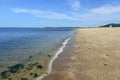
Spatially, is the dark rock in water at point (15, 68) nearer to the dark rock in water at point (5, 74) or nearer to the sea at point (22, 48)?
the dark rock in water at point (5, 74)

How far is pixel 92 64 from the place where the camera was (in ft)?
50.4

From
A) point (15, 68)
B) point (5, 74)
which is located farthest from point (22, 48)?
point (5, 74)

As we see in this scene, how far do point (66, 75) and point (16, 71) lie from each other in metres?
3.84

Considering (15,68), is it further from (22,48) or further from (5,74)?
(22,48)

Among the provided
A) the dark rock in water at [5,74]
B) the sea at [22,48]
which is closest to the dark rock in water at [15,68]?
the dark rock in water at [5,74]

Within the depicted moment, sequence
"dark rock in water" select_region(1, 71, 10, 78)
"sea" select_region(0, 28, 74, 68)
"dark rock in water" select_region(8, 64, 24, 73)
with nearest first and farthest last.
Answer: "dark rock in water" select_region(1, 71, 10, 78), "dark rock in water" select_region(8, 64, 24, 73), "sea" select_region(0, 28, 74, 68)

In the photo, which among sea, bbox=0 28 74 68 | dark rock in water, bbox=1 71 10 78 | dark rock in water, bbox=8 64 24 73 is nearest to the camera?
dark rock in water, bbox=1 71 10 78

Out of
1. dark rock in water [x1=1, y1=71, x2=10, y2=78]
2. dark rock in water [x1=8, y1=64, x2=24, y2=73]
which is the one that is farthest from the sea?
dark rock in water [x1=1, y1=71, x2=10, y2=78]

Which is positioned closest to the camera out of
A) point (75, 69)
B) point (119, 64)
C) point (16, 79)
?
point (16, 79)

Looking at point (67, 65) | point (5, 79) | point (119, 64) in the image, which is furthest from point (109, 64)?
point (5, 79)

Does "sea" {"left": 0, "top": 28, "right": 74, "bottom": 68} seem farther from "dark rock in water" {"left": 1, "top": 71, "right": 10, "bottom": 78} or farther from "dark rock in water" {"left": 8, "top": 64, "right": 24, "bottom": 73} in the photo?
"dark rock in water" {"left": 1, "top": 71, "right": 10, "bottom": 78}

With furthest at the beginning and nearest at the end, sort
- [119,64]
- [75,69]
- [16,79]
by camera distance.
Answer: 1. [119,64]
2. [75,69]
3. [16,79]

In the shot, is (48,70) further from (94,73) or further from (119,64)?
(119,64)

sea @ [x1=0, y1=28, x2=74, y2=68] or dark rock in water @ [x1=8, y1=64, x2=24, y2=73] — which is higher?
dark rock in water @ [x1=8, y1=64, x2=24, y2=73]
